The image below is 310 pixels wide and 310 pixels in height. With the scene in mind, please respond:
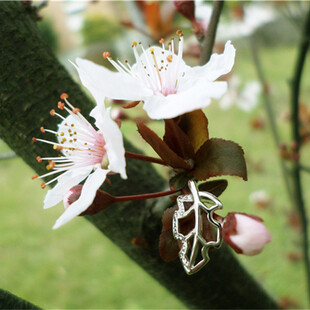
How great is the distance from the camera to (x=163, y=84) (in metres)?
0.53

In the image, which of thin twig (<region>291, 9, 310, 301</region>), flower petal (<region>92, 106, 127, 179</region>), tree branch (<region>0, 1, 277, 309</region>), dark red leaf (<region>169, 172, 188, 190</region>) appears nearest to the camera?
flower petal (<region>92, 106, 127, 179</region>)

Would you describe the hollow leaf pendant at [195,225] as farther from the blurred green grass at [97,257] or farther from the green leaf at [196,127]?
the blurred green grass at [97,257]

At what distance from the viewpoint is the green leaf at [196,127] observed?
0.49 m

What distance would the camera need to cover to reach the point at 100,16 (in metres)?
9.09

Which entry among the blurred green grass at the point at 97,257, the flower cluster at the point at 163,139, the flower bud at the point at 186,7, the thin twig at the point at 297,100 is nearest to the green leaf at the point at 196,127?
the flower cluster at the point at 163,139

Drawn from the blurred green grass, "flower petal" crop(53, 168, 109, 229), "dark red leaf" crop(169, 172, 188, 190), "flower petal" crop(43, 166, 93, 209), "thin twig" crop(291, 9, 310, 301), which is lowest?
the blurred green grass

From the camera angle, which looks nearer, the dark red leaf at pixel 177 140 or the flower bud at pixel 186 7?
the dark red leaf at pixel 177 140

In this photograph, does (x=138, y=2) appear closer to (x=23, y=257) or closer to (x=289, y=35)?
(x=23, y=257)

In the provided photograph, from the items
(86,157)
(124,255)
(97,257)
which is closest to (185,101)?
(86,157)

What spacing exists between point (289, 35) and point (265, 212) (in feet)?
16.3

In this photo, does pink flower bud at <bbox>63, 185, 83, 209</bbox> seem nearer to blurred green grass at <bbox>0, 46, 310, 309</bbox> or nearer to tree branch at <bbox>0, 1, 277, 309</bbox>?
tree branch at <bbox>0, 1, 277, 309</bbox>

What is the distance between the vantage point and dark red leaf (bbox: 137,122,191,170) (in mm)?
471

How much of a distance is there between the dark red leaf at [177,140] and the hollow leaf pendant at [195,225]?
0.04m

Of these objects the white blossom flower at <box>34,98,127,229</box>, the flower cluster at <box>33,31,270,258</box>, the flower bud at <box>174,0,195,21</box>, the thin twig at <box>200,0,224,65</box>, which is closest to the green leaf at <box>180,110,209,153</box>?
the flower cluster at <box>33,31,270,258</box>
